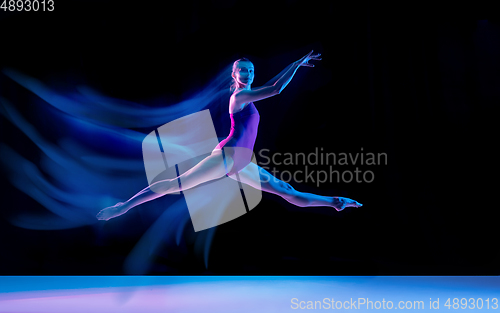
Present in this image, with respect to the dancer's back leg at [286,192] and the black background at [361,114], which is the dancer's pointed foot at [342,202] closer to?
the dancer's back leg at [286,192]

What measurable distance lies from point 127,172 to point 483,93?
3.06 meters

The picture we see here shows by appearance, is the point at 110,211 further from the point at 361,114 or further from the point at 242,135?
the point at 361,114

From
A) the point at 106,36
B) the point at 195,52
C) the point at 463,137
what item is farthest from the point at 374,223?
the point at 106,36

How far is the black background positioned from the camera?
379 cm

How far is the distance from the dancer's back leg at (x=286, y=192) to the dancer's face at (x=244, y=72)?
0.61m

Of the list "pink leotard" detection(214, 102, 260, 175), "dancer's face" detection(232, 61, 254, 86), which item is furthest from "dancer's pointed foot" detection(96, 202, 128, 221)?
"dancer's face" detection(232, 61, 254, 86)

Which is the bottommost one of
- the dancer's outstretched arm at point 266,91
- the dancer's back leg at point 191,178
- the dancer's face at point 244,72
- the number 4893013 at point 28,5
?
the dancer's back leg at point 191,178

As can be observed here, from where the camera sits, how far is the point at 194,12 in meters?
3.85

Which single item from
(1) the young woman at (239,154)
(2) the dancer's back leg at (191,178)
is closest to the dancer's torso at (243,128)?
(1) the young woman at (239,154)

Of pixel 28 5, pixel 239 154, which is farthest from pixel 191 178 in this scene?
pixel 28 5

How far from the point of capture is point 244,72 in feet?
10.7

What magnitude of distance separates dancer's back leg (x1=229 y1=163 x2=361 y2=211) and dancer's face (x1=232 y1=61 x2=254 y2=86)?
2.00 feet

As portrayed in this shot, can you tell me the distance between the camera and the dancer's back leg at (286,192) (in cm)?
328

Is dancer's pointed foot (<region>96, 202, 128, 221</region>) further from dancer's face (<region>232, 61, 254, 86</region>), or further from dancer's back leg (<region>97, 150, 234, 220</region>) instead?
dancer's face (<region>232, 61, 254, 86</region>)
